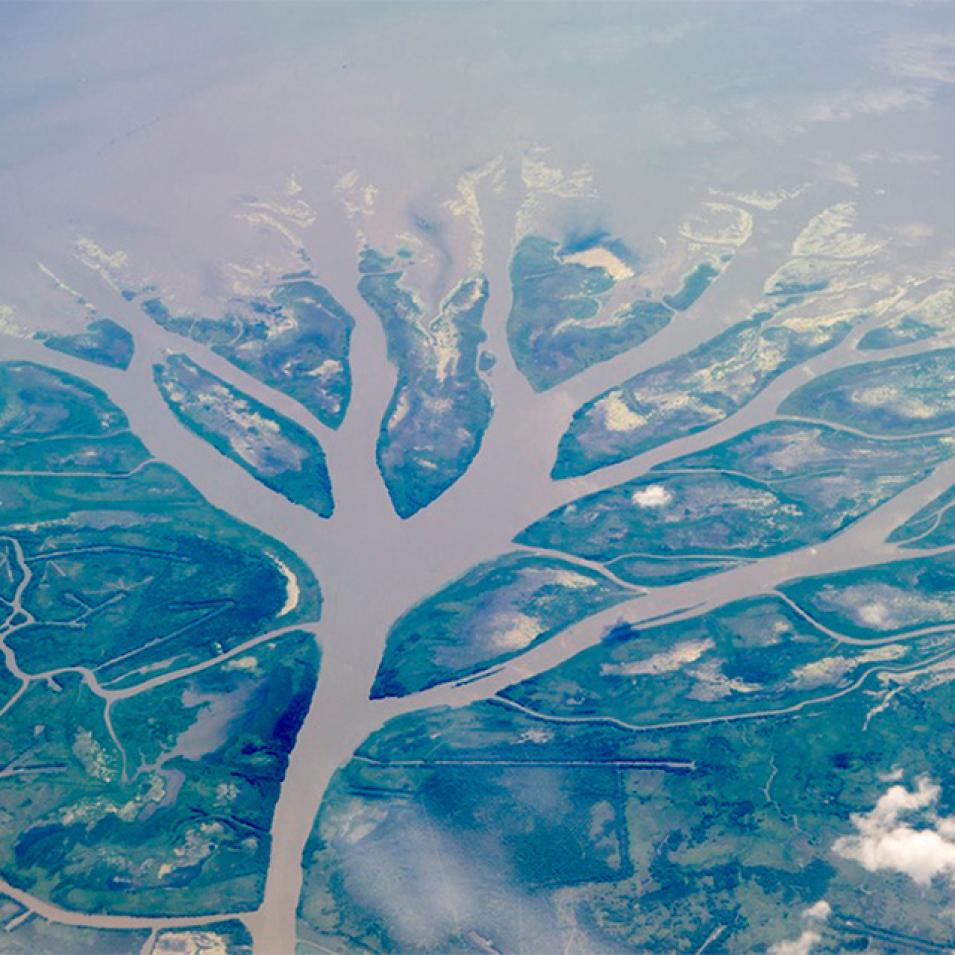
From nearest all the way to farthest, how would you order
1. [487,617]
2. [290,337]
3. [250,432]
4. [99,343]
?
1. [487,617]
2. [250,432]
3. [290,337]
4. [99,343]

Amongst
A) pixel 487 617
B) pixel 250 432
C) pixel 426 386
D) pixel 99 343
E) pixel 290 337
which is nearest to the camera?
pixel 487 617

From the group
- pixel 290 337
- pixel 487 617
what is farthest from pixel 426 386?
pixel 487 617

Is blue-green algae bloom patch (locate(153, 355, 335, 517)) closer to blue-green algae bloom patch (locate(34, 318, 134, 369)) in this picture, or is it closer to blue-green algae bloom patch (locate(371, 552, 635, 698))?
blue-green algae bloom patch (locate(34, 318, 134, 369))

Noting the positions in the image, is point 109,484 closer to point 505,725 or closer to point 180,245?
point 180,245

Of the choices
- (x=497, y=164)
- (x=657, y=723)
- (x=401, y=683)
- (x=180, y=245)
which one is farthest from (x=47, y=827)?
(x=497, y=164)

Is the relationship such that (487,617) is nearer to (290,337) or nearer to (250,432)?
(250,432)

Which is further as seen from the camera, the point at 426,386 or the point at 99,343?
the point at 99,343

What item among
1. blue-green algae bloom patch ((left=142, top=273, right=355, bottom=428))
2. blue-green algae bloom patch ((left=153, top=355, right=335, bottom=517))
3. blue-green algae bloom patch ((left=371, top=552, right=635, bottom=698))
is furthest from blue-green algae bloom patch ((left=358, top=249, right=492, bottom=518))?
blue-green algae bloom patch ((left=371, top=552, right=635, bottom=698))
